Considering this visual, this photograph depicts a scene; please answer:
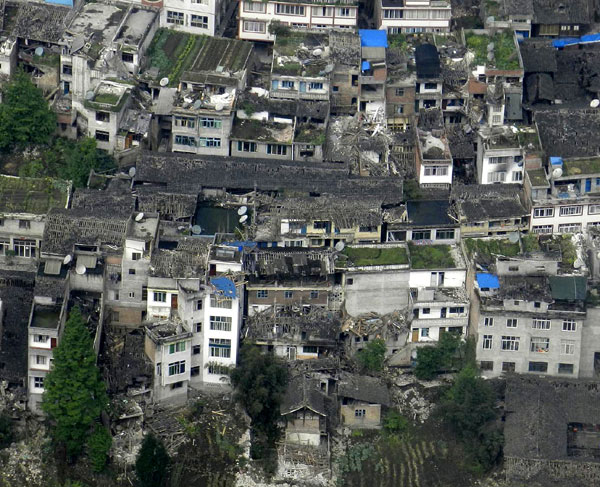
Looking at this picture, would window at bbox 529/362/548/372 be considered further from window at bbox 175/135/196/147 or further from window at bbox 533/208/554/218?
window at bbox 175/135/196/147

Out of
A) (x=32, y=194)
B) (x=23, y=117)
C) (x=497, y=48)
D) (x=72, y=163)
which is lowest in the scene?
(x=32, y=194)

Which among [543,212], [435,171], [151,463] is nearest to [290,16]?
[435,171]

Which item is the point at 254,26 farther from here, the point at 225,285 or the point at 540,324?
the point at 540,324

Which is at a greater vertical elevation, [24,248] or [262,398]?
[24,248]

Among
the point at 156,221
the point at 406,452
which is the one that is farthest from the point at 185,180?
the point at 406,452

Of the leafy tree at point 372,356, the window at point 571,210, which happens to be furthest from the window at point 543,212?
the leafy tree at point 372,356

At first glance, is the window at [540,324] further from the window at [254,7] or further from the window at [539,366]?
the window at [254,7]

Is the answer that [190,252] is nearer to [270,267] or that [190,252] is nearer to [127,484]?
[270,267]
